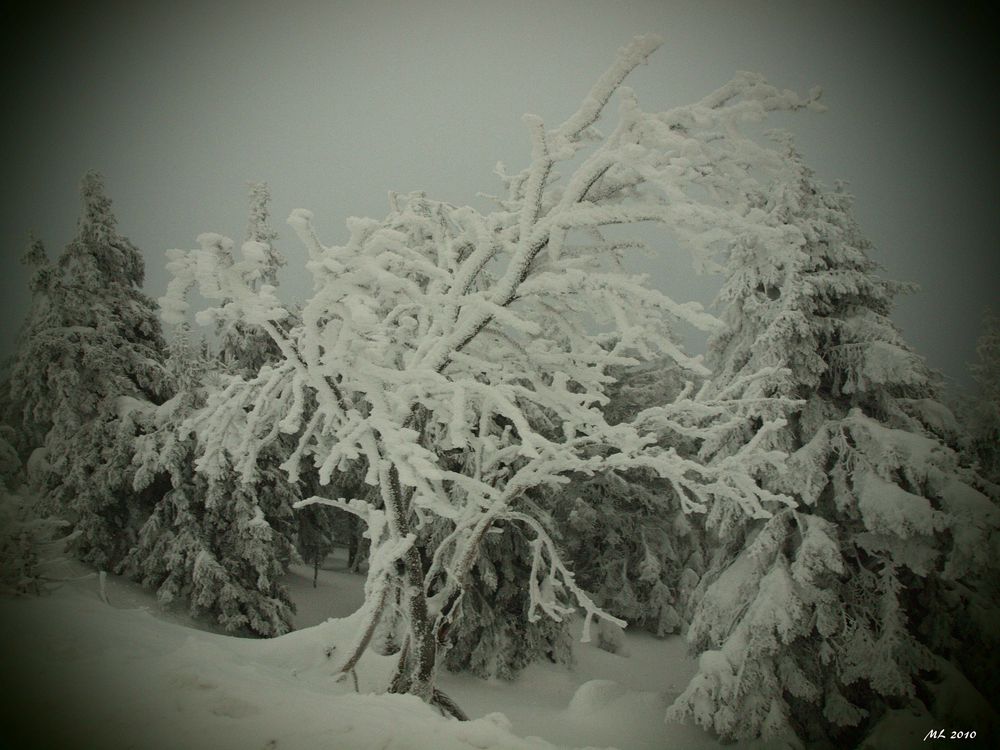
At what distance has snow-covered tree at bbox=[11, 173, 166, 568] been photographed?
12.2 m

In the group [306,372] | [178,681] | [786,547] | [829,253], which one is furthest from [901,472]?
[178,681]

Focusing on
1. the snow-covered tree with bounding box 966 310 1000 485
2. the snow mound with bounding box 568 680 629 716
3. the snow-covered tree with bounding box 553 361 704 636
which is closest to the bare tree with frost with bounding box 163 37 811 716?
the snow mound with bounding box 568 680 629 716

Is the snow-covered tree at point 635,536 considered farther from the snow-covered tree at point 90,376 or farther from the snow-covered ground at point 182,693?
the snow-covered tree at point 90,376

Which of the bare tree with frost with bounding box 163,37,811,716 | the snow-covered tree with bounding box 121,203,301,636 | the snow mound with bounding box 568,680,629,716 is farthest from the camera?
the snow-covered tree with bounding box 121,203,301,636

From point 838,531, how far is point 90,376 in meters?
18.1

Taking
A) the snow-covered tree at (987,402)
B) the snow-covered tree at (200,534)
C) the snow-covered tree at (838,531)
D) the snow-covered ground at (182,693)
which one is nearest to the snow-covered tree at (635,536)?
the snow-covered tree at (987,402)

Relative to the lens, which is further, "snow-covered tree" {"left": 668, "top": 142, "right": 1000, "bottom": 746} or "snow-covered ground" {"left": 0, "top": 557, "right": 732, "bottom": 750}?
"snow-covered tree" {"left": 668, "top": 142, "right": 1000, "bottom": 746}

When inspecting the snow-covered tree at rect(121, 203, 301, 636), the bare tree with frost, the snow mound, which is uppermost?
the bare tree with frost

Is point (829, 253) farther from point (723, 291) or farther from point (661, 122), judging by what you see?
point (661, 122)

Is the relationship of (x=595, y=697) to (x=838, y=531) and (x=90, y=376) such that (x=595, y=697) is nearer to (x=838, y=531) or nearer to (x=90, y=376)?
(x=838, y=531)

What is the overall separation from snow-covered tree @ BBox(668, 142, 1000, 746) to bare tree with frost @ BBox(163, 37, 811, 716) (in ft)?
11.1

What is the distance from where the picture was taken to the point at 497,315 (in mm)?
4047

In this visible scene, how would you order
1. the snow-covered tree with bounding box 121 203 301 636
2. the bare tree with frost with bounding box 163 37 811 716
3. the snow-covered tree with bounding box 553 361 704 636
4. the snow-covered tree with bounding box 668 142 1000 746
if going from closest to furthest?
the bare tree with frost with bounding box 163 37 811 716 < the snow-covered tree with bounding box 668 142 1000 746 < the snow-covered tree with bounding box 121 203 301 636 < the snow-covered tree with bounding box 553 361 704 636

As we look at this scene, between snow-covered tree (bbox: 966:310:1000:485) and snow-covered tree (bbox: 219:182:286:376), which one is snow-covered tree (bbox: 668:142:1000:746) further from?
snow-covered tree (bbox: 219:182:286:376)
